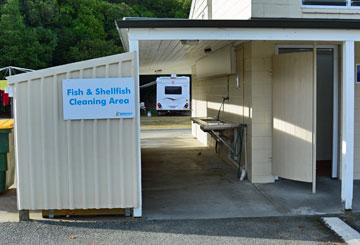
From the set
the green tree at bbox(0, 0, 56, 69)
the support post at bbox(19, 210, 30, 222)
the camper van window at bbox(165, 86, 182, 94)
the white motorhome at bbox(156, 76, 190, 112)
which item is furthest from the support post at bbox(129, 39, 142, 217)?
the camper van window at bbox(165, 86, 182, 94)

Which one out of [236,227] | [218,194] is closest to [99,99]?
[236,227]

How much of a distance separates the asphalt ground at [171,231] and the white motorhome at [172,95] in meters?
27.5

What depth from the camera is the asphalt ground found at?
19.5 feet

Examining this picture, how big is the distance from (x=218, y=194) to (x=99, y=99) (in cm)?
274

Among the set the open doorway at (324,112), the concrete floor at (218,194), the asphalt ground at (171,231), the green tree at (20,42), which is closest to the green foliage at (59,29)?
the green tree at (20,42)

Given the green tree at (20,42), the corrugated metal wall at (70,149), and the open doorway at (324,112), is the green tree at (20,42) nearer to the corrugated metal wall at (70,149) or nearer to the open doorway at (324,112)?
the open doorway at (324,112)

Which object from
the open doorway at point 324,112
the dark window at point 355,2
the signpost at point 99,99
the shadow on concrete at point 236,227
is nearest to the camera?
the shadow on concrete at point 236,227

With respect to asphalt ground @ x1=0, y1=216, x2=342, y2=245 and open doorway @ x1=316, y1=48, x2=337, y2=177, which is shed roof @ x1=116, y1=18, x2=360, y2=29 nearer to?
asphalt ground @ x1=0, y1=216, x2=342, y2=245

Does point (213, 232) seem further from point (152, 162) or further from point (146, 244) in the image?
point (152, 162)

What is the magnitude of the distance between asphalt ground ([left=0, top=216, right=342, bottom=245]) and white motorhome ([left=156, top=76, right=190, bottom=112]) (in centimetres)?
2749

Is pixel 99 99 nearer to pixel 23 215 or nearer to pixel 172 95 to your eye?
pixel 23 215

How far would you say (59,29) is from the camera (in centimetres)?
3647

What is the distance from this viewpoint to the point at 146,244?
581cm

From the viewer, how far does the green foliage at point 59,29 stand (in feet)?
107
